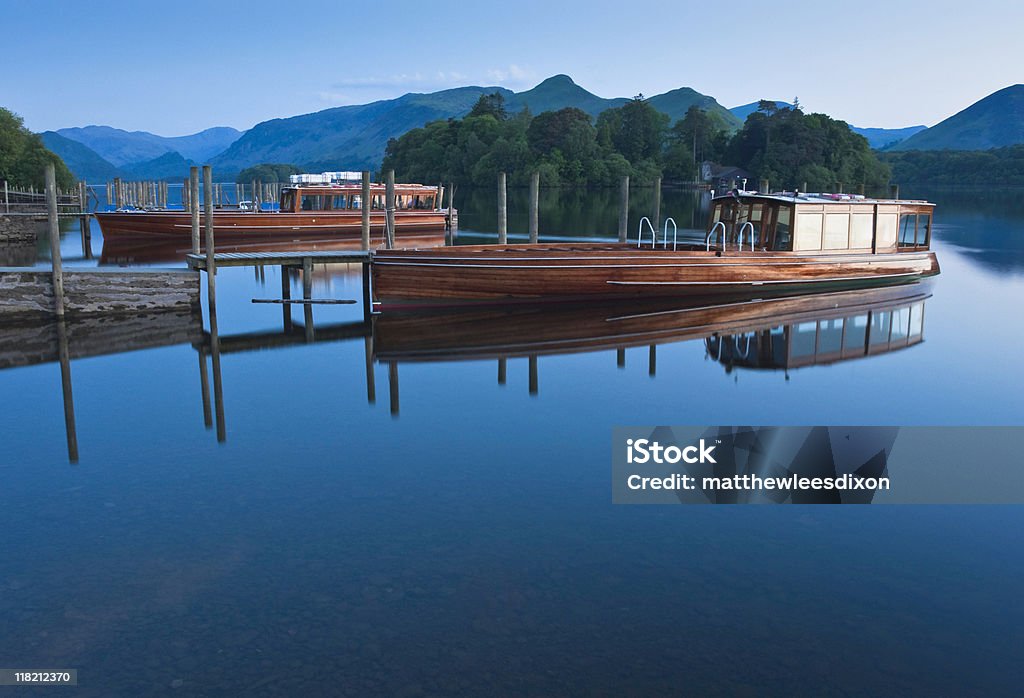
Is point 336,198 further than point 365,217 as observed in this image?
Yes

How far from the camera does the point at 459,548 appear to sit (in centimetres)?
812

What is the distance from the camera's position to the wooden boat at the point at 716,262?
67.8 feet

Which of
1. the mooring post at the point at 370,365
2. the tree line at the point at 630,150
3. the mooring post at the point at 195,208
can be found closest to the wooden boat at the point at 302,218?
the mooring post at the point at 195,208

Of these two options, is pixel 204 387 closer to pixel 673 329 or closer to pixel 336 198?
pixel 673 329

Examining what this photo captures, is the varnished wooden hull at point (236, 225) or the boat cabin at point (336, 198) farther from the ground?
the boat cabin at point (336, 198)

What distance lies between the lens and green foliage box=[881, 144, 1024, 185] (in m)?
152

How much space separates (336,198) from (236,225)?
17.6 ft

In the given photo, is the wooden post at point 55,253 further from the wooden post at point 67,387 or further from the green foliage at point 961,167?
the green foliage at point 961,167

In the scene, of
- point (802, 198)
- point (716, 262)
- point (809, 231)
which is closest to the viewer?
point (716, 262)

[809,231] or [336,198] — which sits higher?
[336,198]

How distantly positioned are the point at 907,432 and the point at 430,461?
6.67 metres

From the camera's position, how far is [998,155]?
164 metres

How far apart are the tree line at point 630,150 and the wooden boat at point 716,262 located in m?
78.1

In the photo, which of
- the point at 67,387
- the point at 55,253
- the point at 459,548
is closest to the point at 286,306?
the point at 55,253
